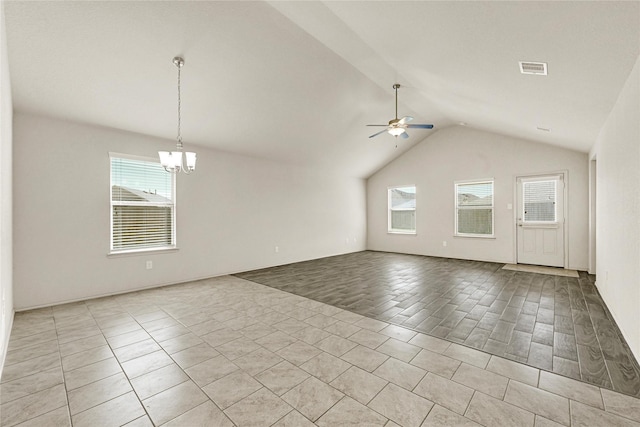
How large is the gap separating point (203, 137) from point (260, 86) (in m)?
1.60

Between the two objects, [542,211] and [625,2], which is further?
[542,211]

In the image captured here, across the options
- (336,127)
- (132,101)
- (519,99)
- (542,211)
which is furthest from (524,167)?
(132,101)

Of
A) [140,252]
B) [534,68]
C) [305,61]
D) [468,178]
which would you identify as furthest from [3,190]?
[468,178]

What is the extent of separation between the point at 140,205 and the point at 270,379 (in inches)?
153

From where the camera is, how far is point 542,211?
605 centimetres

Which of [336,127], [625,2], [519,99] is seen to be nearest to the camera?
[625,2]

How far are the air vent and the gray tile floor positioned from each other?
2.55m

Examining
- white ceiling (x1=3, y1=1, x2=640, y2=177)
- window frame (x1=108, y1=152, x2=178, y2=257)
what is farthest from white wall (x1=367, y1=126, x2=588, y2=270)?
window frame (x1=108, y1=152, x2=178, y2=257)

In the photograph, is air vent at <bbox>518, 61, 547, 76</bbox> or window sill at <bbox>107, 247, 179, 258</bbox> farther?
window sill at <bbox>107, 247, 179, 258</bbox>

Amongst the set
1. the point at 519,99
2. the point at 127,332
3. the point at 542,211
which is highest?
the point at 519,99

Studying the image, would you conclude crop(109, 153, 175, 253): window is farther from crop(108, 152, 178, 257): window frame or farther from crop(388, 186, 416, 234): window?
crop(388, 186, 416, 234): window

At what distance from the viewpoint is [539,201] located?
6.09 metres

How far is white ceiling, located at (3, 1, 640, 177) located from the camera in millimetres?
2105

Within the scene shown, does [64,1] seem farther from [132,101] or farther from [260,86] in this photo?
[260,86]
